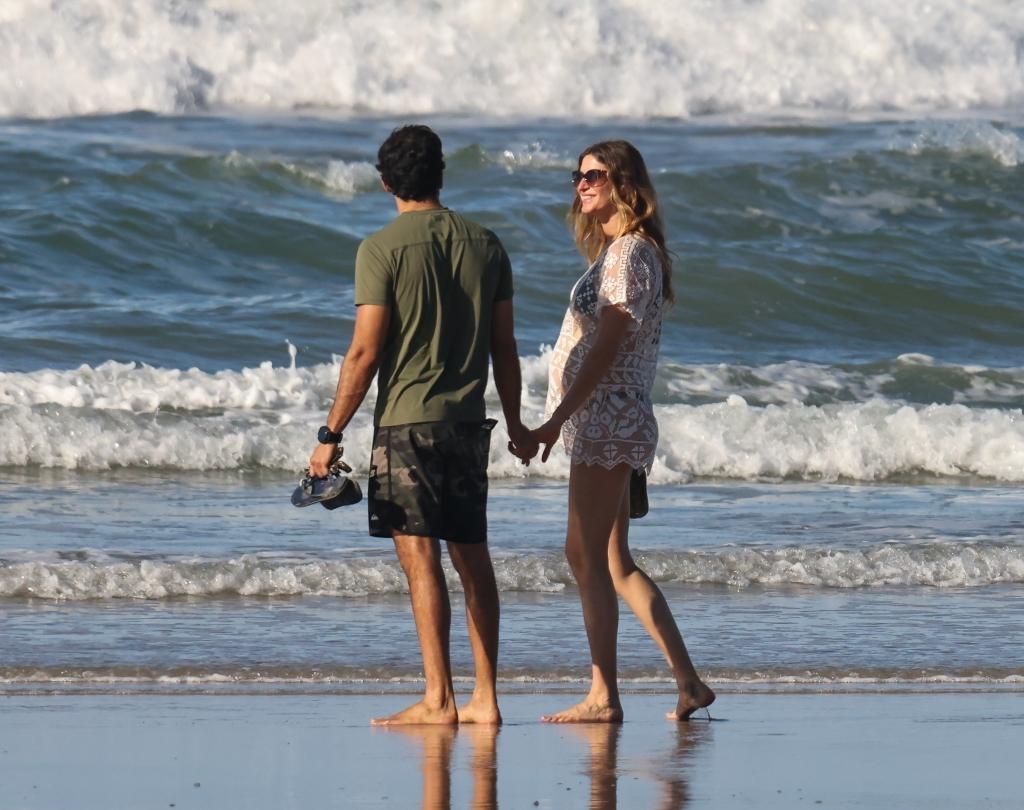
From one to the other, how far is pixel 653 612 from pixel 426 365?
96 cm

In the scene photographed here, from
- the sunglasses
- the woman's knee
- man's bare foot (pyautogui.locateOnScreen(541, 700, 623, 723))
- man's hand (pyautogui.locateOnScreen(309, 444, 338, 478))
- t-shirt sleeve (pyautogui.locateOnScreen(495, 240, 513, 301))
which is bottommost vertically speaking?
man's bare foot (pyautogui.locateOnScreen(541, 700, 623, 723))

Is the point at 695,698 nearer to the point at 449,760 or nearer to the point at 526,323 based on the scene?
the point at 449,760

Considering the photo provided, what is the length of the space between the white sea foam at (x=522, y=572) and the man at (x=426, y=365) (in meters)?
2.34

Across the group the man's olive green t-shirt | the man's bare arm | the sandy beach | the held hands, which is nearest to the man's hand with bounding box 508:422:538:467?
the held hands

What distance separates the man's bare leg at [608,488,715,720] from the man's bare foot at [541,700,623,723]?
190mm

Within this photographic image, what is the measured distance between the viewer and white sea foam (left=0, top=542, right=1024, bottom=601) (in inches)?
275

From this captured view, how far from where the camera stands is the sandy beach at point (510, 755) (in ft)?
13.5

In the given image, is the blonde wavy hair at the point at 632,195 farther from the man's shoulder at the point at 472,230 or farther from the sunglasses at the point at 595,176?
the man's shoulder at the point at 472,230

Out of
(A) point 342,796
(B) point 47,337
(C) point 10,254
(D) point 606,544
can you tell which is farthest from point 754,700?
(C) point 10,254

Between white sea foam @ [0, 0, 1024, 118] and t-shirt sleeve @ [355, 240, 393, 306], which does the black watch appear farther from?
white sea foam @ [0, 0, 1024, 118]

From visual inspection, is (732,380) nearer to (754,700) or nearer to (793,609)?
(793,609)

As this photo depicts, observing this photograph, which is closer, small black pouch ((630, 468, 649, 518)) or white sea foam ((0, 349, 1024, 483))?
small black pouch ((630, 468, 649, 518))

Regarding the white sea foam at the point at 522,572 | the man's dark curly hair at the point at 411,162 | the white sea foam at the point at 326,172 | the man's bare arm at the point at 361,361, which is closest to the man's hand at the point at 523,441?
the man's bare arm at the point at 361,361

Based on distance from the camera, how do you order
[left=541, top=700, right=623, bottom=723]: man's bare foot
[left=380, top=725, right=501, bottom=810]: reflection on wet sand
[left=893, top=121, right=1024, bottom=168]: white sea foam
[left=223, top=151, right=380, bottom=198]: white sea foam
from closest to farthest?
[left=380, top=725, right=501, bottom=810]: reflection on wet sand, [left=541, top=700, right=623, bottom=723]: man's bare foot, [left=223, top=151, right=380, bottom=198]: white sea foam, [left=893, top=121, right=1024, bottom=168]: white sea foam
